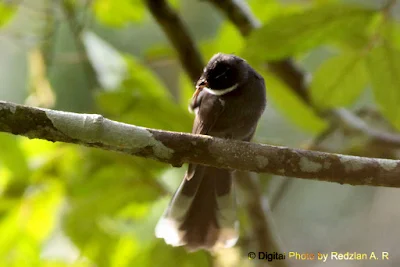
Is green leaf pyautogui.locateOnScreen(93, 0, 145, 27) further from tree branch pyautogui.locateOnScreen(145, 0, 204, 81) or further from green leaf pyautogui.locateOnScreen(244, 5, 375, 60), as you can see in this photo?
green leaf pyautogui.locateOnScreen(244, 5, 375, 60)

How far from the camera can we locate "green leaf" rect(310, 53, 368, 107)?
216 cm

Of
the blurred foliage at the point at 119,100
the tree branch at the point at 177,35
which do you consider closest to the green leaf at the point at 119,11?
the blurred foliage at the point at 119,100

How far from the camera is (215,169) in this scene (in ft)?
6.60

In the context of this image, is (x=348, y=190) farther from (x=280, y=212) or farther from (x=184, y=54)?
(x=184, y=54)

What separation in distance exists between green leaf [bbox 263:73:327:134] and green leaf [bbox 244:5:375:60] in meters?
0.60

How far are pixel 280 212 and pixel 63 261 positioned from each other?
1.82 meters

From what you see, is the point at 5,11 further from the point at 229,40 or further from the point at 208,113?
the point at 208,113

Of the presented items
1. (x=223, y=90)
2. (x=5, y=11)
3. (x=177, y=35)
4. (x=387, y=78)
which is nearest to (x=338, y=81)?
(x=387, y=78)

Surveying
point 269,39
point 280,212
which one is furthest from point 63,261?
point 280,212

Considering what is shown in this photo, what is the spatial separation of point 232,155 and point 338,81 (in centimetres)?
88

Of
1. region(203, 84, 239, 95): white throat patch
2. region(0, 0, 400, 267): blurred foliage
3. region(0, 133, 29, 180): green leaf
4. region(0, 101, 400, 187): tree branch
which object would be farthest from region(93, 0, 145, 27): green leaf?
region(0, 101, 400, 187): tree branch

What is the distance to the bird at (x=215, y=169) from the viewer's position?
6.02 ft

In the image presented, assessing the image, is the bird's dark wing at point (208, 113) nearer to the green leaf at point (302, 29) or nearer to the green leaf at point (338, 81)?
the green leaf at point (302, 29)

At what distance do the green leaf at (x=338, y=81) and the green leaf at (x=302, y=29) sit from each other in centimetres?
25
